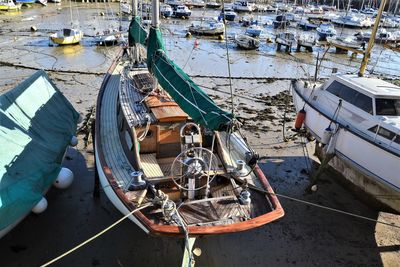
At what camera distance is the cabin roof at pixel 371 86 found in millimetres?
10266

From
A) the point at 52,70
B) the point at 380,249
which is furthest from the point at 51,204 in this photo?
the point at 52,70

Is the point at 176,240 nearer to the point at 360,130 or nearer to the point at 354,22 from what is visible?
the point at 360,130

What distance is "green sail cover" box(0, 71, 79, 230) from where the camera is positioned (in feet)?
24.8

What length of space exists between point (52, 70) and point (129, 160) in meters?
A: 16.3

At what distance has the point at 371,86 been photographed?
1095cm

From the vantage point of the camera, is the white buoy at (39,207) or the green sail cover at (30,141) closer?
the green sail cover at (30,141)

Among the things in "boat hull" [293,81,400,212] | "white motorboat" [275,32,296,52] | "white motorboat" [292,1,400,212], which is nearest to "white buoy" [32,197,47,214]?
"white motorboat" [292,1,400,212]

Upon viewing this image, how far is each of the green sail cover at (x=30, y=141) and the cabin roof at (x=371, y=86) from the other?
932 cm

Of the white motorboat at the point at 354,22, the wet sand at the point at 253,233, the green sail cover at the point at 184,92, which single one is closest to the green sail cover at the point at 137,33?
the green sail cover at the point at 184,92

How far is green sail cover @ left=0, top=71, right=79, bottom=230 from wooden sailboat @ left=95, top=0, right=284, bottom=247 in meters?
1.47

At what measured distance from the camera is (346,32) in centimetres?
5025

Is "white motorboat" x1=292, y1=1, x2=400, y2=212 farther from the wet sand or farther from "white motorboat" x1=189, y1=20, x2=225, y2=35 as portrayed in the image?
"white motorboat" x1=189, y1=20, x2=225, y2=35

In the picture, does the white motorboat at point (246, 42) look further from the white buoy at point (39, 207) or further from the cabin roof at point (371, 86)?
the white buoy at point (39, 207)

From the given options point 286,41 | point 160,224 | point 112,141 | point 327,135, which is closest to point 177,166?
point 112,141
